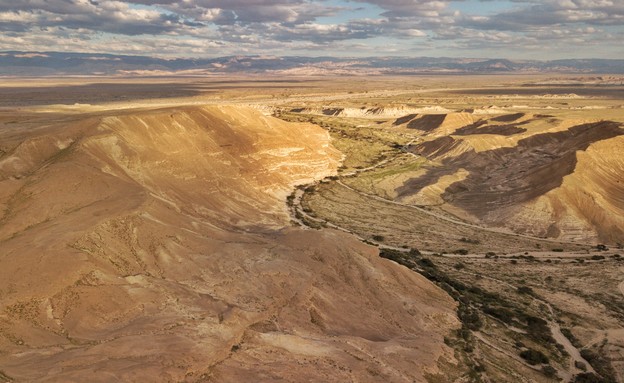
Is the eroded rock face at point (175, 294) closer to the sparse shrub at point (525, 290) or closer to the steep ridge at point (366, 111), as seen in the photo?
the sparse shrub at point (525, 290)

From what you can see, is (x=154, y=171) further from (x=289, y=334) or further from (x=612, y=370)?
(x=612, y=370)

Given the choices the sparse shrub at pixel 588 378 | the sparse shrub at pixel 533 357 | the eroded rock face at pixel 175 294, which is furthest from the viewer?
the sparse shrub at pixel 533 357

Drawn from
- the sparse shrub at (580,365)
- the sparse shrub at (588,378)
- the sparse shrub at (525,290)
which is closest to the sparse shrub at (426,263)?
the sparse shrub at (525,290)

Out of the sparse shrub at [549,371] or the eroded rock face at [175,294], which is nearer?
the eroded rock face at [175,294]

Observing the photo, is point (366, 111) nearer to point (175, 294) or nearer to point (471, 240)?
point (471, 240)

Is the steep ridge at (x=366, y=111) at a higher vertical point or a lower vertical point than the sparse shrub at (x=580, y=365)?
higher

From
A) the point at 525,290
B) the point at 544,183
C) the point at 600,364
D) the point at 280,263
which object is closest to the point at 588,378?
the point at 600,364
